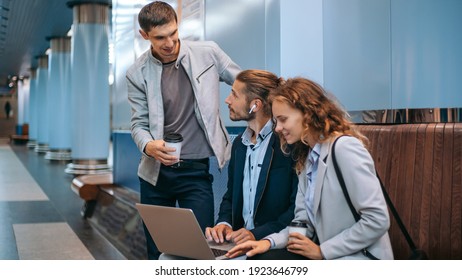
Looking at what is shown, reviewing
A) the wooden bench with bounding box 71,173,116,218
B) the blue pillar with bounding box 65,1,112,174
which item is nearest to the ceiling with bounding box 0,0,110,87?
the blue pillar with bounding box 65,1,112,174

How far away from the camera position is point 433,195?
1.54 metres

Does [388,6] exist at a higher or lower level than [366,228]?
higher

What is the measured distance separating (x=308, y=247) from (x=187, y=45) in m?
1.00

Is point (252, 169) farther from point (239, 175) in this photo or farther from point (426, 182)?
point (426, 182)

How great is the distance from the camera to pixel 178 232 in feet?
4.87

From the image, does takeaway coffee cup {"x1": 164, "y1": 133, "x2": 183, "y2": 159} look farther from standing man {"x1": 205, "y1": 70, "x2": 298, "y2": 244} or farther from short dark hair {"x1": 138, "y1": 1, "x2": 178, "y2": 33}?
short dark hair {"x1": 138, "y1": 1, "x2": 178, "y2": 33}

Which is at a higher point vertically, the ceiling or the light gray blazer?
the ceiling

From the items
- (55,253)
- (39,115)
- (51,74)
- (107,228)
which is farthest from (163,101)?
(39,115)

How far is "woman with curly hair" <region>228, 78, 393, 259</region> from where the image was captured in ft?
4.23

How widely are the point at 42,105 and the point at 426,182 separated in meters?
16.9

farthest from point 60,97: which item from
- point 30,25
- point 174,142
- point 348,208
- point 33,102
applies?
point 348,208

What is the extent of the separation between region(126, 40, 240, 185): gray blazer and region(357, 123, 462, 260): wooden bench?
648 mm
